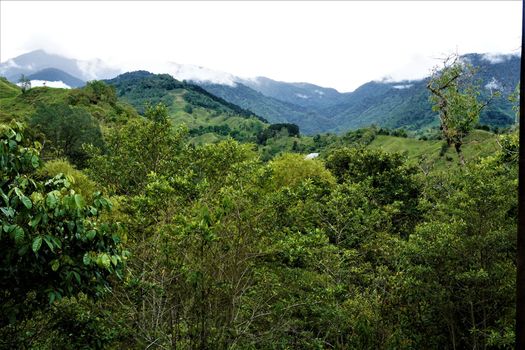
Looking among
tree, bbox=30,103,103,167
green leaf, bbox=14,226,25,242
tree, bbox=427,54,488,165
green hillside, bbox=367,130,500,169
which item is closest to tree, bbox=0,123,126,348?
green leaf, bbox=14,226,25,242

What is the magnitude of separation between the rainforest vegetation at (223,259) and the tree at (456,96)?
4767 mm

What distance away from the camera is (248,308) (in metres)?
11.7

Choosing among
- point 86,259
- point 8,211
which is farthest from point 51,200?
point 86,259

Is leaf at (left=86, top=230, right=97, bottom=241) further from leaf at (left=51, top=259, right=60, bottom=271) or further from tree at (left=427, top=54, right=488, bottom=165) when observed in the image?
tree at (left=427, top=54, right=488, bottom=165)

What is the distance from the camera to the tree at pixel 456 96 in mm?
24984

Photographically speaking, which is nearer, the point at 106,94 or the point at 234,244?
the point at 234,244

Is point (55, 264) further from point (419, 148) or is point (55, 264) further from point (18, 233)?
point (419, 148)

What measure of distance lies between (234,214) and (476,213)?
29.1 feet

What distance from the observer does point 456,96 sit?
82.9 ft

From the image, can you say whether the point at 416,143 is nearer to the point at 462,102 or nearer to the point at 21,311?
the point at 462,102

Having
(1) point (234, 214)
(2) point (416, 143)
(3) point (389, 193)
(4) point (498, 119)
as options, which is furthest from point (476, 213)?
(4) point (498, 119)

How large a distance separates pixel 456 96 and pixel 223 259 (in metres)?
20.1

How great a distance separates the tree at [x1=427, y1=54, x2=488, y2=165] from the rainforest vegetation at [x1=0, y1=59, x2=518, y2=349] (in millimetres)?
4767

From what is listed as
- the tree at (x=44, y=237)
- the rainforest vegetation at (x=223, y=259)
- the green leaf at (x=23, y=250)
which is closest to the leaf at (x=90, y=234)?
the tree at (x=44, y=237)
